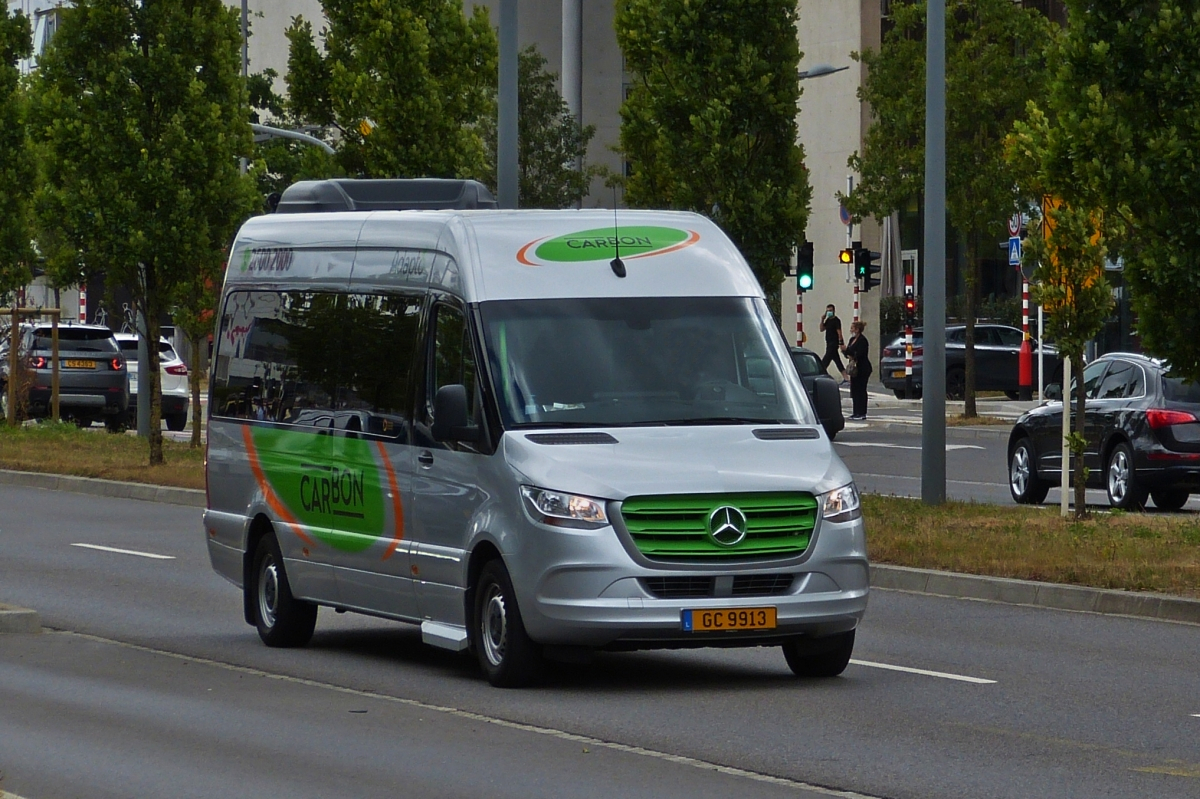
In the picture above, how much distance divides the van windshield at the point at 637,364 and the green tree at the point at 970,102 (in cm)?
2989

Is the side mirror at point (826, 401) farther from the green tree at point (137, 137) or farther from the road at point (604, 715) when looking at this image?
the green tree at point (137, 137)

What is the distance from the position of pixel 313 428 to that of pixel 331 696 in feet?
8.33

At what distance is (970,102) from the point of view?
138 feet

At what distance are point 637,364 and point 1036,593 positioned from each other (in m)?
5.06

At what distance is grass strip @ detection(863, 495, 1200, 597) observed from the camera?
15836 millimetres

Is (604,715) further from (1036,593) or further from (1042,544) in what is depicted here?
(1042,544)

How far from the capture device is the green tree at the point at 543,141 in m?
53.3

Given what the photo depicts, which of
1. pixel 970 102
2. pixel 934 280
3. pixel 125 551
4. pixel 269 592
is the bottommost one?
pixel 125 551

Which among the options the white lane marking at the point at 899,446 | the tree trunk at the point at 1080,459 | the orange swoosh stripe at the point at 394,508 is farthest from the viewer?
the white lane marking at the point at 899,446

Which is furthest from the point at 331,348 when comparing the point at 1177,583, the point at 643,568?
the point at 1177,583

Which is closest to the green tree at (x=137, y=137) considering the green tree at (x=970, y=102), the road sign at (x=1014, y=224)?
the green tree at (x=970, y=102)

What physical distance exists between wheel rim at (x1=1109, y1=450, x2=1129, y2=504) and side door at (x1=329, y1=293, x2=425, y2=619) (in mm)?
11700

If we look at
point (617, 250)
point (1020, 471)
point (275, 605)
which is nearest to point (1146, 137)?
point (617, 250)

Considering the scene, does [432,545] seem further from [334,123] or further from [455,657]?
[334,123]
